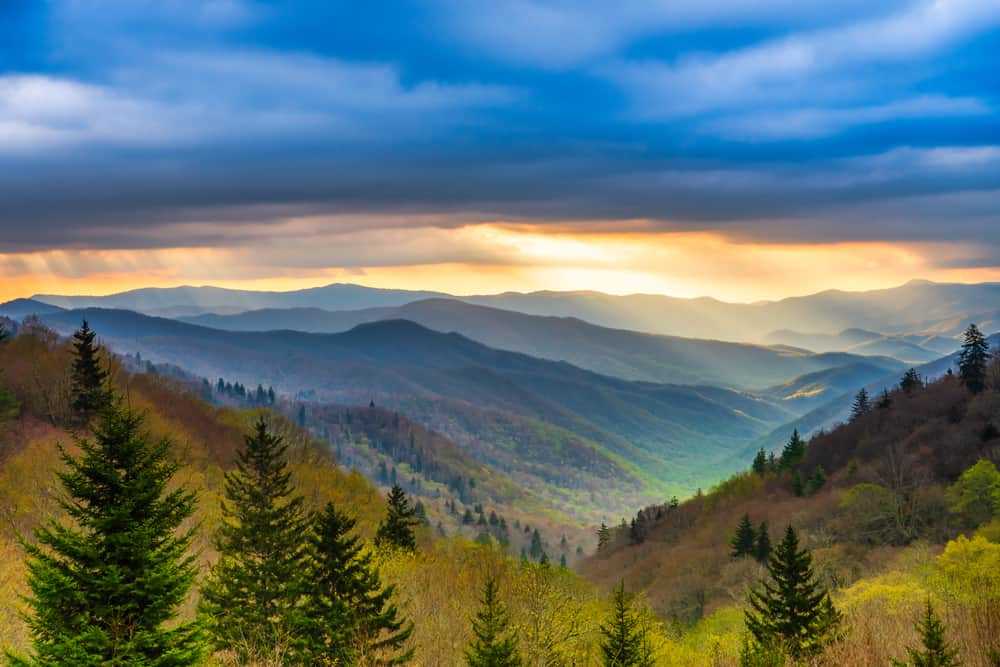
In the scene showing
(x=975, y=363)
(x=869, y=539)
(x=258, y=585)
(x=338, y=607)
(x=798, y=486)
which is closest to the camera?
(x=338, y=607)

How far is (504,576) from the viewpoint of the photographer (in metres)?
68.6

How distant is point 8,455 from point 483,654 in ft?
233

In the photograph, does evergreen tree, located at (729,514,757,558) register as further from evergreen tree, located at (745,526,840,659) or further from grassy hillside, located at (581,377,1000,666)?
evergreen tree, located at (745,526,840,659)

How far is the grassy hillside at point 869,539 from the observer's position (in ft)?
158

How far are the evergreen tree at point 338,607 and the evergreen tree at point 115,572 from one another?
16981 millimetres

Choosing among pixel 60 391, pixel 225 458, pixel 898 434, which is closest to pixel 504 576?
pixel 60 391

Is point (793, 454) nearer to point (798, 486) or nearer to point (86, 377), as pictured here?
point (798, 486)

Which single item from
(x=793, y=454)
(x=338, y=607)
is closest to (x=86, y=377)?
(x=338, y=607)

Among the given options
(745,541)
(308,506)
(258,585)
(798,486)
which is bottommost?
(745,541)

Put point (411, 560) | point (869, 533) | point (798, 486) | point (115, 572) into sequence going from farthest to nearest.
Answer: point (798, 486) < point (869, 533) < point (411, 560) < point (115, 572)

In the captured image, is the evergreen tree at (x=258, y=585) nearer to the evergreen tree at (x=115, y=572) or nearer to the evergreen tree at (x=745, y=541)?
the evergreen tree at (x=115, y=572)

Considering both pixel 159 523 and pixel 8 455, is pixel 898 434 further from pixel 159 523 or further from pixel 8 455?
pixel 159 523

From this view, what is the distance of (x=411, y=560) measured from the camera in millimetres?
59344

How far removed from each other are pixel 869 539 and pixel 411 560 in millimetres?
64908
